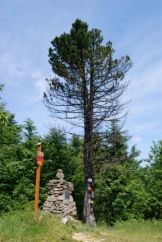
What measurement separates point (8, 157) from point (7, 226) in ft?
35.9

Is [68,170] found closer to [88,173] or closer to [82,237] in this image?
[88,173]

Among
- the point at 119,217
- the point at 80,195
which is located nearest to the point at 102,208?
the point at 119,217

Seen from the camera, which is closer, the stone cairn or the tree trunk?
the stone cairn

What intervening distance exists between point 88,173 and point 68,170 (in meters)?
2.79

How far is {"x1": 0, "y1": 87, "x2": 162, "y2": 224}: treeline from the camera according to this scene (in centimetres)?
1869

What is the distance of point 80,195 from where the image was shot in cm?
2022

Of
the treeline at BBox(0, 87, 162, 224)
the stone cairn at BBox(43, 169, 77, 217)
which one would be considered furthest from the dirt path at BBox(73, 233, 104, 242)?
the treeline at BBox(0, 87, 162, 224)

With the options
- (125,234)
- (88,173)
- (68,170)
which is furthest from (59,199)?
(68,170)

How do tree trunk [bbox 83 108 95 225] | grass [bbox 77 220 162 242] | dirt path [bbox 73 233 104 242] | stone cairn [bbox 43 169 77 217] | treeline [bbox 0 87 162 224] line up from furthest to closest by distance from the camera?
treeline [bbox 0 87 162 224]
tree trunk [bbox 83 108 95 225]
stone cairn [bbox 43 169 77 217]
grass [bbox 77 220 162 242]
dirt path [bbox 73 233 104 242]

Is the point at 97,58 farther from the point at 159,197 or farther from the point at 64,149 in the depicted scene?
the point at 159,197

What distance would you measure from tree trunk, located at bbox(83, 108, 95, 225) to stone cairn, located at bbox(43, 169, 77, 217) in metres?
1.53

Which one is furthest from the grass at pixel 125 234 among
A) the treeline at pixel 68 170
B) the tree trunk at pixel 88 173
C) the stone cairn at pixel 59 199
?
the treeline at pixel 68 170

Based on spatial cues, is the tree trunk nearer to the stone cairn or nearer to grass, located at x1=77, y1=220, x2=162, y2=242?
the stone cairn

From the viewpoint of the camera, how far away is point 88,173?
1783cm
